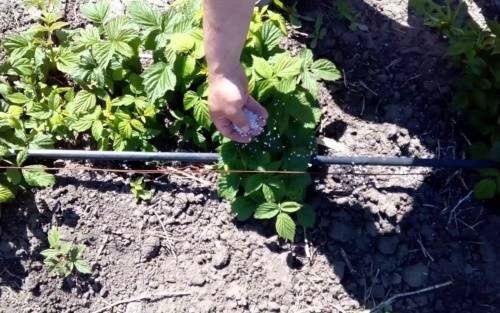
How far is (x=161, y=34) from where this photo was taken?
2.10m

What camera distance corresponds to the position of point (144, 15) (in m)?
2.08

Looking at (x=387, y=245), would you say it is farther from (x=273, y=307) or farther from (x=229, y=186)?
(x=229, y=186)

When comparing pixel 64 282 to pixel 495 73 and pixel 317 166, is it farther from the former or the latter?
pixel 495 73

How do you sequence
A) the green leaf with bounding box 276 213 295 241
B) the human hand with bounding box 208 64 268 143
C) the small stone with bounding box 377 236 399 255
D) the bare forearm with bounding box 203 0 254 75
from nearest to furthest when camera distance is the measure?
the bare forearm with bounding box 203 0 254 75 < the human hand with bounding box 208 64 268 143 < the green leaf with bounding box 276 213 295 241 < the small stone with bounding box 377 236 399 255

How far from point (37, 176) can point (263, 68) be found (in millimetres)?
818

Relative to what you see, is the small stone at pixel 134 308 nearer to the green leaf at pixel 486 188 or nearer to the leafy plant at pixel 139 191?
the leafy plant at pixel 139 191

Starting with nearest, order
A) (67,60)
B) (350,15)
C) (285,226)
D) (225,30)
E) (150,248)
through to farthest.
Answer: (225,30) → (285,226) → (150,248) → (67,60) → (350,15)

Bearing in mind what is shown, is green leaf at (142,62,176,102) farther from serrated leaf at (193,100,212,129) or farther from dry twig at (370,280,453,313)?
dry twig at (370,280,453,313)

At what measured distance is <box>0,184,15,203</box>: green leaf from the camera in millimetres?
2068

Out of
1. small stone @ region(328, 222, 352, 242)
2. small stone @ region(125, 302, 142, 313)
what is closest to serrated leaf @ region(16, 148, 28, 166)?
small stone @ region(125, 302, 142, 313)

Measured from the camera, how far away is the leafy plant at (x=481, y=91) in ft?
6.84

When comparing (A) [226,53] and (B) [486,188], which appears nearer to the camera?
(A) [226,53]

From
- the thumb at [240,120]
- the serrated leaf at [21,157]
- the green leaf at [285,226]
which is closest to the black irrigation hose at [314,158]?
the serrated leaf at [21,157]

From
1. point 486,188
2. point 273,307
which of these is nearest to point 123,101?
point 273,307
